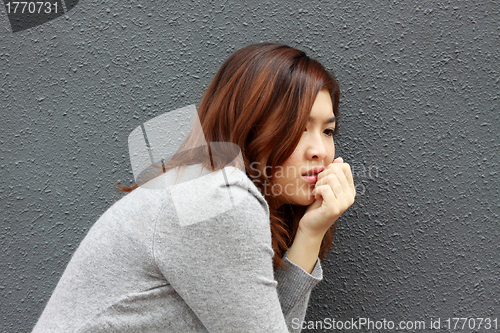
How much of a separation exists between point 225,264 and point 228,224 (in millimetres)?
115

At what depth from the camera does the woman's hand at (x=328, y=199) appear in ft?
4.16

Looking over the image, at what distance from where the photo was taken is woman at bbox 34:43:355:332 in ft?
3.28

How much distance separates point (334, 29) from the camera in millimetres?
1612

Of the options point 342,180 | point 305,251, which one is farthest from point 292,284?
point 342,180

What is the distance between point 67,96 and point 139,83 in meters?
0.35

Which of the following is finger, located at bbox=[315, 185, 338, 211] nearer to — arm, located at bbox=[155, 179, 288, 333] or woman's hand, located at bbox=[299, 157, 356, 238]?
woman's hand, located at bbox=[299, 157, 356, 238]

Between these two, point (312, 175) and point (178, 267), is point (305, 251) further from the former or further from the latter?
point (178, 267)

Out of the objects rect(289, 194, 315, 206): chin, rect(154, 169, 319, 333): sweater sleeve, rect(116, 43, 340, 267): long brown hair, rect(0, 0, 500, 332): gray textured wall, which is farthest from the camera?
rect(0, 0, 500, 332): gray textured wall

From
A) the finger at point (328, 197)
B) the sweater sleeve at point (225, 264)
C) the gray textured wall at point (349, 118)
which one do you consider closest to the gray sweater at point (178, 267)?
the sweater sleeve at point (225, 264)

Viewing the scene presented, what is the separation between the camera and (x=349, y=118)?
1650 millimetres

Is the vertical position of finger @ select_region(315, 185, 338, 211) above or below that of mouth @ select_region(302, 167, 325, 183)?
below

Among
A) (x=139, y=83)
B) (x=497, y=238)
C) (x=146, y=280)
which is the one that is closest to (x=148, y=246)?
(x=146, y=280)

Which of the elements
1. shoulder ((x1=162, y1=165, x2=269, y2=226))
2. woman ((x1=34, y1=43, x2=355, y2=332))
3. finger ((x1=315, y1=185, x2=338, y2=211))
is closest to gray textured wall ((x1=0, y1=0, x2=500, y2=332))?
woman ((x1=34, y1=43, x2=355, y2=332))

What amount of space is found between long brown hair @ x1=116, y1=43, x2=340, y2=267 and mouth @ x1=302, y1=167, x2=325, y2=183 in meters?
0.11
